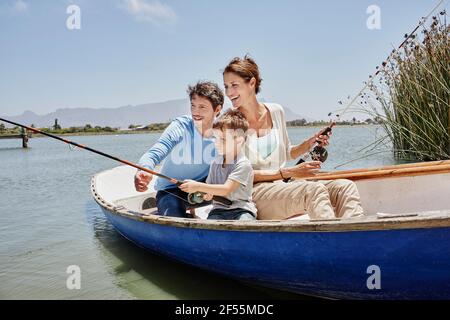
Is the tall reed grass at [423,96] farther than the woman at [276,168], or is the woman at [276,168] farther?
the tall reed grass at [423,96]

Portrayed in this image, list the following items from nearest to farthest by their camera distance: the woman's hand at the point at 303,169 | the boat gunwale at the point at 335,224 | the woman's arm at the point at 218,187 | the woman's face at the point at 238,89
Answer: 1. the boat gunwale at the point at 335,224
2. the woman's arm at the point at 218,187
3. the woman's hand at the point at 303,169
4. the woman's face at the point at 238,89

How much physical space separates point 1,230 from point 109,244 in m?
2.35

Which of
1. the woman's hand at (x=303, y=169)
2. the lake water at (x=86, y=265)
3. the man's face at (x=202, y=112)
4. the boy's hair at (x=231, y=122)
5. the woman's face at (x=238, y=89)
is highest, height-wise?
the woman's face at (x=238, y=89)

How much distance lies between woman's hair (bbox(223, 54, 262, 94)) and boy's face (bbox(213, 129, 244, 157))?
614 millimetres

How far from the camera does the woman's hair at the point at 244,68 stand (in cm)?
369

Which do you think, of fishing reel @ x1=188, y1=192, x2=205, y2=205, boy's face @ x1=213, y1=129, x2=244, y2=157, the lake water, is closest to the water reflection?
the lake water

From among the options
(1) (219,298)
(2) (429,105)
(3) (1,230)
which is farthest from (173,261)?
(2) (429,105)

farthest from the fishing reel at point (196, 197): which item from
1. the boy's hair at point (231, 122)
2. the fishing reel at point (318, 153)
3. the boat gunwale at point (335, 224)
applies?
the fishing reel at point (318, 153)

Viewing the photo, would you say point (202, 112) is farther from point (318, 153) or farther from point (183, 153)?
point (318, 153)

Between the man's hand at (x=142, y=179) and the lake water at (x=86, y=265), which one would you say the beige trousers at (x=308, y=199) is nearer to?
the lake water at (x=86, y=265)

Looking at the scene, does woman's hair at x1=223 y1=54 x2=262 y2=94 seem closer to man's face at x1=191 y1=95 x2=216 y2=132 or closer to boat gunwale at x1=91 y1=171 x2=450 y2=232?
man's face at x1=191 y1=95 x2=216 y2=132

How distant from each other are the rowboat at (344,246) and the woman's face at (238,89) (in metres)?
1.20

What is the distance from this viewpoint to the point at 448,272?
2.62m
